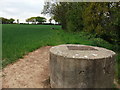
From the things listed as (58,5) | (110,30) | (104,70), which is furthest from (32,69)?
(58,5)

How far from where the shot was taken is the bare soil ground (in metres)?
3.51

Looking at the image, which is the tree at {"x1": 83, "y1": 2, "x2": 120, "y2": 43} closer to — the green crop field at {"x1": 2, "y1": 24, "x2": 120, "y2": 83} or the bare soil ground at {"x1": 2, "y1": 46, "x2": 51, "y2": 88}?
the green crop field at {"x1": 2, "y1": 24, "x2": 120, "y2": 83}

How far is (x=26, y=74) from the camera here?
407 cm

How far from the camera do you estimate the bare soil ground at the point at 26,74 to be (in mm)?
3514

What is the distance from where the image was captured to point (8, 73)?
13.4ft

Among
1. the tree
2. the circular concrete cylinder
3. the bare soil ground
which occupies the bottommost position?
the bare soil ground

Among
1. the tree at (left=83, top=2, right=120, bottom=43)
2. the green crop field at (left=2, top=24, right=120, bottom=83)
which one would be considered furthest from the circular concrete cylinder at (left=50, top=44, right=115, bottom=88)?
the green crop field at (left=2, top=24, right=120, bottom=83)

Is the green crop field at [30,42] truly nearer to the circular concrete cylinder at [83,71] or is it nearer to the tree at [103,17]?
the tree at [103,17]

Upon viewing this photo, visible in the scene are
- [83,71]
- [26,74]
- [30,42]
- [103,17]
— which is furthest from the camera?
[30,42]

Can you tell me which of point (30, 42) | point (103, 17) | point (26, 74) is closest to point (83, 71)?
point (26, 74)

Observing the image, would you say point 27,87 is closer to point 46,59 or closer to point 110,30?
point 46,59

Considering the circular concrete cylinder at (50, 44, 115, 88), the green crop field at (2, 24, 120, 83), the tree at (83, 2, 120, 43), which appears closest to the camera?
the circular concrete cylinder at (50, 44, 115, 88)

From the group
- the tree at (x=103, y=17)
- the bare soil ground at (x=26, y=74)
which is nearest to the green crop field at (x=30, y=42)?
the bare soil ground at (x=26, y=74)

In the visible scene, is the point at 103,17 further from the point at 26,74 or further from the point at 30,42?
the point at 30,42
